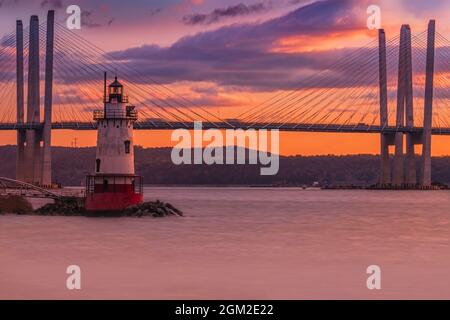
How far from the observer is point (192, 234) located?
30.6 m

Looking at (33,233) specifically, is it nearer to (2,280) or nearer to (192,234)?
(192,234)

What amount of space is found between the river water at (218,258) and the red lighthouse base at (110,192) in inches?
21.1

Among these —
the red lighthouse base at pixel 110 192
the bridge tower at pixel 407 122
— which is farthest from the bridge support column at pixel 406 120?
the red lighthouse base at pixel 110 192

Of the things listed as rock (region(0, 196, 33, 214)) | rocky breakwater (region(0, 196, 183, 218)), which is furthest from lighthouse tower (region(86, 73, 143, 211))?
rock (region(0, 196, 33, 214))

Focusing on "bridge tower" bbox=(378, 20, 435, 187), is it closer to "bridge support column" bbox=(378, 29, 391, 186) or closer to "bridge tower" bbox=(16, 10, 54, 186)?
"bridge support column" bbox=(378, 29, 391, 186)

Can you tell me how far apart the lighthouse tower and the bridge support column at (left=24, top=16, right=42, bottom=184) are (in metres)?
40.4

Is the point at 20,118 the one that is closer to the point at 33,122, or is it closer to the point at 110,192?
the point at 33,122

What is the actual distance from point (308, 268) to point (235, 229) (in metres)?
13.2

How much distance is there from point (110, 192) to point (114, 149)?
1438mm

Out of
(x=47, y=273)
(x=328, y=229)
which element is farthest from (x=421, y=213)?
(x=47, y=273)

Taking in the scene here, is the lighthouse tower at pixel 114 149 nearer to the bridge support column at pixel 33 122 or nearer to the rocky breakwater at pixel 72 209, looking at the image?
the rocky breakwater at pixel 72 209

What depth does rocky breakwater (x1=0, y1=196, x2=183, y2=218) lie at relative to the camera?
109 ft

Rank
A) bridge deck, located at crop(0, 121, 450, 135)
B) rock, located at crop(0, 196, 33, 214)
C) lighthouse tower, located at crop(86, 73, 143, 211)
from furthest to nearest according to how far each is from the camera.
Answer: bridge deck, located at crop(0, 121, 450, 135) → rock, located at crop(0, 196, 33, 214) → lighthouse tower, located at crop(86, 73, 143, 211)

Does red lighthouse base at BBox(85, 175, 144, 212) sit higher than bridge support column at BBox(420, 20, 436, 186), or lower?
lower
